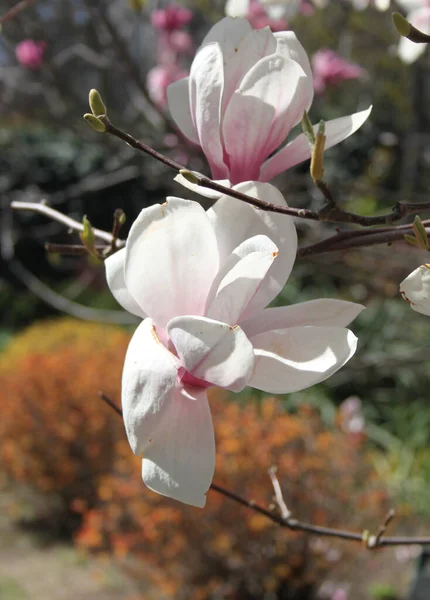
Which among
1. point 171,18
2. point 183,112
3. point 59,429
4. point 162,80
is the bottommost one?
point 59,429

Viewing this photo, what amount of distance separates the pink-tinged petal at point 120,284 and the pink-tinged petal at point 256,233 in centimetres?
7

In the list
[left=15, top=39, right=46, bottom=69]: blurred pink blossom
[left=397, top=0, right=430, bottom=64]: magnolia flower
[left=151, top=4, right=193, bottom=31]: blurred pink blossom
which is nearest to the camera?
[left=397, top=0, right=430, bottom=64]: magnolia flower

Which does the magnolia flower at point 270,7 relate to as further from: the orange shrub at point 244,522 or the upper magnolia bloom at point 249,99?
the orange shrub at point 244,522

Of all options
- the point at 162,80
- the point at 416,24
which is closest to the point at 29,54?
the point at 162,80

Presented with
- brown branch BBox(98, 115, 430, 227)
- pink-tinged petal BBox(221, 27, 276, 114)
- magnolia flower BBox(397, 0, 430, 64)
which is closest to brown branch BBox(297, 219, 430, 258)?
brown branch BBox(98, 115, 430, 227)

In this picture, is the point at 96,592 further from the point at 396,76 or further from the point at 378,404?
the point at 396,76

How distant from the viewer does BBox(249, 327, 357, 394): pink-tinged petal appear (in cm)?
45

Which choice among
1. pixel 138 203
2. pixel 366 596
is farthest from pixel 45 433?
pixel 138 203

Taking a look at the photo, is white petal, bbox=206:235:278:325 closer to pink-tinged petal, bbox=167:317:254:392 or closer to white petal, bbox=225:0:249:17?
pink-tinged petal, bbox=167:317:254:392

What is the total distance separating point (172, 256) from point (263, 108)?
0.46ft

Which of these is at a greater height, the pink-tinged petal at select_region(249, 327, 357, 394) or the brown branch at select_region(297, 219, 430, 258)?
the brown branch at select_region(297, 219, 430, 258)

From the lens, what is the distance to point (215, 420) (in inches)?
112

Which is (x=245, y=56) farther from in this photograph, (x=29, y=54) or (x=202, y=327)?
(x=29, y=54)

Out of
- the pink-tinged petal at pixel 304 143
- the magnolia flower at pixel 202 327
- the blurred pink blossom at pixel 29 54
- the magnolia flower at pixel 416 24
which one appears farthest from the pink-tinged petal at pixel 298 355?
the blurred pink blossom at pixel 29 54
